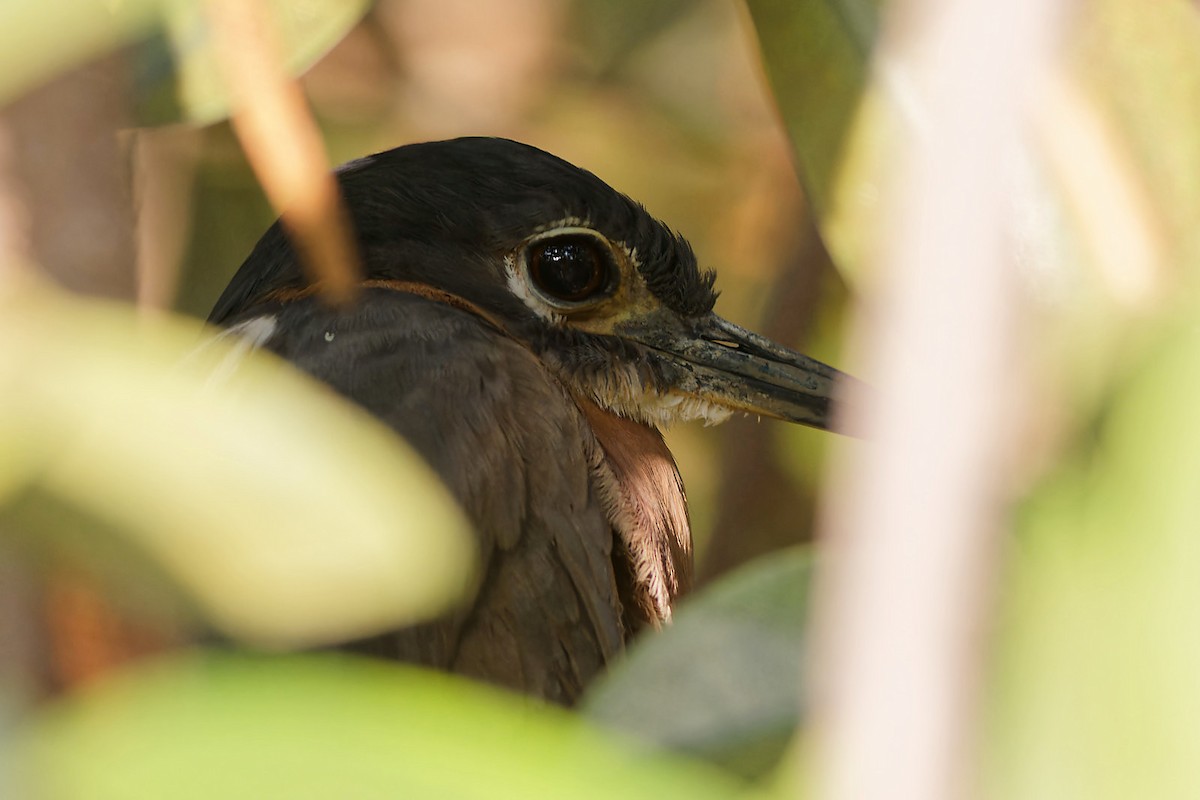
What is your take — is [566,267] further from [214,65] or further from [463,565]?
[463,565]

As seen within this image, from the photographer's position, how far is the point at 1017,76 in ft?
1.14

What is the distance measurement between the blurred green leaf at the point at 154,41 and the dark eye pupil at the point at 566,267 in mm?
499

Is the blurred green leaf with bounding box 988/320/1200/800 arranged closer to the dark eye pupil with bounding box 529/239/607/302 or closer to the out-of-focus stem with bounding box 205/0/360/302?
the out-of-focus stem with bounding box 205/0/360/302

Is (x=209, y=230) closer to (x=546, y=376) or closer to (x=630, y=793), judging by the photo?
(x=546, y=376)

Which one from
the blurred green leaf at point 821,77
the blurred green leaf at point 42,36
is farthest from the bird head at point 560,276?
the blurred green leaf at point 42,36

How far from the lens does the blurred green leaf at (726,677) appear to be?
458 mm

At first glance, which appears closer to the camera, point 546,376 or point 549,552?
point 549,552

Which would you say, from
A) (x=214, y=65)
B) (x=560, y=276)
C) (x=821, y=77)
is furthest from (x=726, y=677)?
(x=560, y=276)

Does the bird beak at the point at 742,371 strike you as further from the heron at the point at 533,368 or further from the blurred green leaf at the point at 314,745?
the blurred green leaf at the point at 314,745

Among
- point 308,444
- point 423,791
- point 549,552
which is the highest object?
point 549,552

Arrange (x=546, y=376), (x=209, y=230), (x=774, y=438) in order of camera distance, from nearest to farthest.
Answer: (x=546, y=376) → (x=209, y=230) → (x=774, y=438)

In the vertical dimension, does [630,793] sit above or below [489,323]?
below

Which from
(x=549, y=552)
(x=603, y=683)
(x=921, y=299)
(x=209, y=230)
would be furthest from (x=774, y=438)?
(x=921, y=299)

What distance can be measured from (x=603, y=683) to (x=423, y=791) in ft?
0.45
